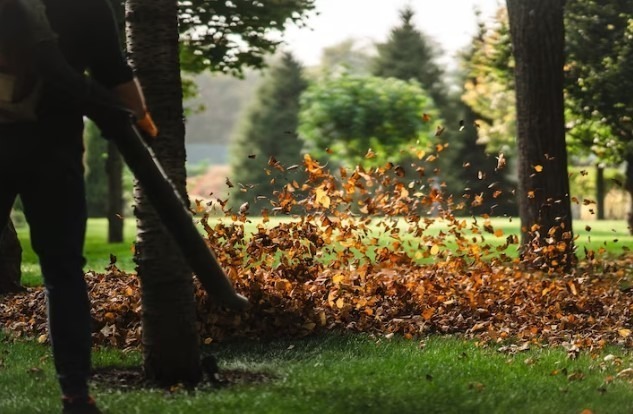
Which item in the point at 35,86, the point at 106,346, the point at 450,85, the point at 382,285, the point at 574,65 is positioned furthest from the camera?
the point at 450,85

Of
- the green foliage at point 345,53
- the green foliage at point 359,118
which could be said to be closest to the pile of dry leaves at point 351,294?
the green foliage at point 359,118

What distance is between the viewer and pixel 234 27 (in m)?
17.3

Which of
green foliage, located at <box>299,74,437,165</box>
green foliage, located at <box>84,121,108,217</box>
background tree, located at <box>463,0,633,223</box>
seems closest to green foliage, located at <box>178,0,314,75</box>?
background tree, located at <box>463,0,633,223</box>

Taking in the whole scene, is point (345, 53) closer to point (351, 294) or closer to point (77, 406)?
point (351, 294)

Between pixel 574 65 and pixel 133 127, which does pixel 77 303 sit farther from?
pixel 574 65

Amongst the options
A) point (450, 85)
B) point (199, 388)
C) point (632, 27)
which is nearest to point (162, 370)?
point (199, 388)

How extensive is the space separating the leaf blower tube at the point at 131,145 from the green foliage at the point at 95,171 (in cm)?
3566

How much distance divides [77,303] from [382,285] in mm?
4349

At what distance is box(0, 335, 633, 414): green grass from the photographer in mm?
4812

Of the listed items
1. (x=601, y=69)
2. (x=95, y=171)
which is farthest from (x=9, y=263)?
(x=95, y=171)

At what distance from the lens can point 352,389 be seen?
17.2ft

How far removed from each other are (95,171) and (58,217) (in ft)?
134

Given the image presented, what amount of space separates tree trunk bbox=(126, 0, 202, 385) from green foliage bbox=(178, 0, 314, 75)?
39.0ft

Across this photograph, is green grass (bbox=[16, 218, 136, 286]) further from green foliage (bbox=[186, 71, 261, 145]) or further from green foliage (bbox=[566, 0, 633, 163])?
green foliage (bbox=[186, 71, 261, 145])
